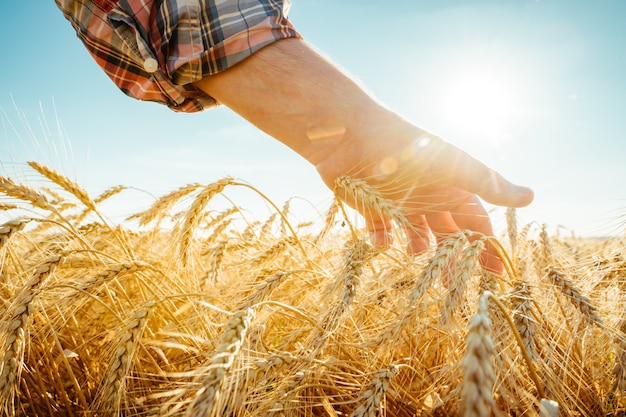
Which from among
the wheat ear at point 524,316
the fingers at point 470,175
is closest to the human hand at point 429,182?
the fingers at point 470,175

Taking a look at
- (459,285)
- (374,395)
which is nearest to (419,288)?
(459,285)

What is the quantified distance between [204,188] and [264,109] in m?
0.53

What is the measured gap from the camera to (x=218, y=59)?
1847mm

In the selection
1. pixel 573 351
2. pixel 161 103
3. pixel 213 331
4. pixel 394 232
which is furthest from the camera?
pixel 161 103

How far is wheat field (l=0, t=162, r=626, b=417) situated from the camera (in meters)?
0.88

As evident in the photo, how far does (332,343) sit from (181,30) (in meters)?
1.61

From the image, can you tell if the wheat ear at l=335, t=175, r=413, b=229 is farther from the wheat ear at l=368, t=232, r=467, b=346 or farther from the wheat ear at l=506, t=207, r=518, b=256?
the wheat ear at l=506, t=207, r=518, b=256

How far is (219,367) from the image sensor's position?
68 centimetres

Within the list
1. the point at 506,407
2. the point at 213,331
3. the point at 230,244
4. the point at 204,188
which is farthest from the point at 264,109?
the point at 506,407

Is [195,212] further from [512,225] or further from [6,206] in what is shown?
[512,225]

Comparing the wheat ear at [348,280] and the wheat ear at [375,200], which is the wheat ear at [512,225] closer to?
the wheat ear at [375,200]

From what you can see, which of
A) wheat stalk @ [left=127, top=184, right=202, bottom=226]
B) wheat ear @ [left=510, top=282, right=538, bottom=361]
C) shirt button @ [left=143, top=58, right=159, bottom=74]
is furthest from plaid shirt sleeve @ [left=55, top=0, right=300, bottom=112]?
wheat ear @ [left=510, top=282, right=538, bottom=361]

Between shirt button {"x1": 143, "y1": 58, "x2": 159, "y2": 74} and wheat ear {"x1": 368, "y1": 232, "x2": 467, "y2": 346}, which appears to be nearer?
wheat ear {"x1": 368, "y1": 232, "x2": 467, "y2": 346}

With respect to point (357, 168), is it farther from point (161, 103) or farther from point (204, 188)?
point (161, 103)
